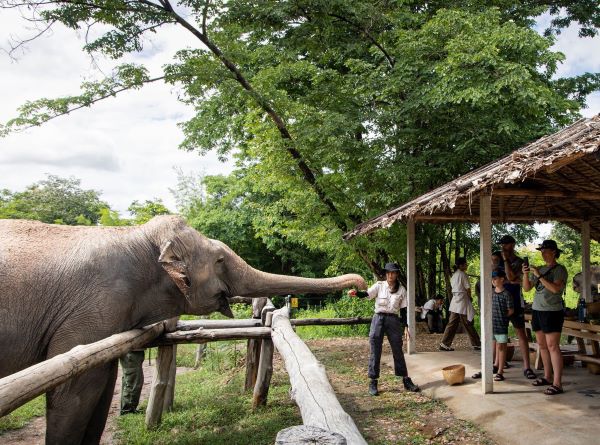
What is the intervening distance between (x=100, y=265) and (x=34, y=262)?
538mm

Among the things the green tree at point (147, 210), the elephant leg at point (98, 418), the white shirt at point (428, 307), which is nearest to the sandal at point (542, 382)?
the elephant leg at point (98, 418)

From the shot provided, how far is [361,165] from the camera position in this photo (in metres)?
10.1

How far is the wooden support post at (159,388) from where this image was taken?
6.37 m

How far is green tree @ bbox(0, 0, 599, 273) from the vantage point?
856 centimetres

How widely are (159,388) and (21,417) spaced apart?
2368 mm

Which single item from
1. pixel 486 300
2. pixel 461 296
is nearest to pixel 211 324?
pixel 486 300

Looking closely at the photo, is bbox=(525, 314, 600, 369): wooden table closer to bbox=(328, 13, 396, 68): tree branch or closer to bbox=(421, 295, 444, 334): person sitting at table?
bbox=(421, 295, 444, 334): person sitting at table

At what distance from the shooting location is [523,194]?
268 inches

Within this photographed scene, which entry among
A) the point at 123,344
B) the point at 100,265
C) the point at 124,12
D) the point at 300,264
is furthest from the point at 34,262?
→ the point at 300,264

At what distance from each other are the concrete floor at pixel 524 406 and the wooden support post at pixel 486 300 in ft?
0.78

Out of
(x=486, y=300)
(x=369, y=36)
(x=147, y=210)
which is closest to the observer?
(x=486, y=300)

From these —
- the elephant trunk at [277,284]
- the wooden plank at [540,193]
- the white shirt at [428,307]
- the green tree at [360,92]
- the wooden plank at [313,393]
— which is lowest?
the wooden plank at [313,393]

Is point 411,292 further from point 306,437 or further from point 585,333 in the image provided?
point 306,437

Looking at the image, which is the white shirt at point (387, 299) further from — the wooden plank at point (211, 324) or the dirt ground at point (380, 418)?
the wooden plank at point (211, 324)
